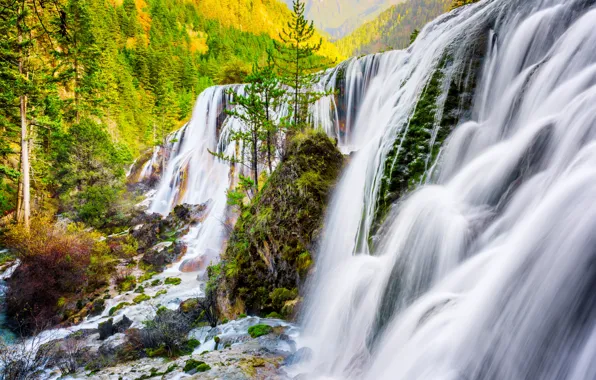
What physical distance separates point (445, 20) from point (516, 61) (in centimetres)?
407

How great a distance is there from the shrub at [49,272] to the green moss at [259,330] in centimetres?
1006

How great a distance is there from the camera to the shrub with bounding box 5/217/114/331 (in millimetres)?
12820

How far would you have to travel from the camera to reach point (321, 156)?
8.98 m

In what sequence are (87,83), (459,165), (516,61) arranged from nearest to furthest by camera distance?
(459,165)
(516,61)
(87,83)

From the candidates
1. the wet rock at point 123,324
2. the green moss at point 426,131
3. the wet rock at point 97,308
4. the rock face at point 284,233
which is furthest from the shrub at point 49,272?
the green moss at point 426,131

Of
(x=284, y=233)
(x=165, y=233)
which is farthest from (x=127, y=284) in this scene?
(x=284, y=233)

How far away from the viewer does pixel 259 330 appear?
700 centimetres

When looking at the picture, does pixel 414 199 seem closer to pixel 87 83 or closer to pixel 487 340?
pixel 487 340

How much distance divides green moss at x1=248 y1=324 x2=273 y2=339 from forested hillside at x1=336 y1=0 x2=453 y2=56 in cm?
13899

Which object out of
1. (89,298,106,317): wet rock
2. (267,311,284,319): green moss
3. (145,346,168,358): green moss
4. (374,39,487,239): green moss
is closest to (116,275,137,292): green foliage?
(89,298,106,317): wet rock

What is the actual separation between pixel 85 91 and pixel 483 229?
102ft

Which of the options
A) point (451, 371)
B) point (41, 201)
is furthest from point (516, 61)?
point (41, 201)

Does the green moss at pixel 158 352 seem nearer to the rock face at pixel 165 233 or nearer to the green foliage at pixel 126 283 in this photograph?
the green foliage at pixel 126 283

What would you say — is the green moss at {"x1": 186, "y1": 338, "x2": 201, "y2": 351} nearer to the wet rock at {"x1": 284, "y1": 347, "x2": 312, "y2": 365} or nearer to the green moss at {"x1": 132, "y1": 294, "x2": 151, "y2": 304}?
the wet rock at {"x1": 284, "y1": 347, "x2": 312, "y2": 365}
